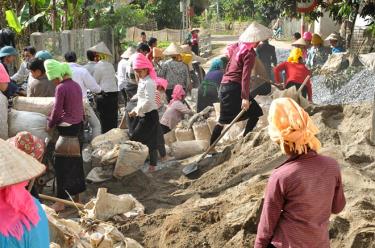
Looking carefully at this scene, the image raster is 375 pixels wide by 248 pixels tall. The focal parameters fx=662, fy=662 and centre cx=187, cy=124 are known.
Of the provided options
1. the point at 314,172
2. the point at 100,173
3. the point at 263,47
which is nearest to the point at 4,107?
the point at 100,173

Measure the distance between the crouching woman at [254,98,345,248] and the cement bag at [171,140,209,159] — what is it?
5.73 meters

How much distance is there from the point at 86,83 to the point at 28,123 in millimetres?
2056

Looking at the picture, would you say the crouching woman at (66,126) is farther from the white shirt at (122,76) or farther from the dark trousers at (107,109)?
the white shirt at (122,76)

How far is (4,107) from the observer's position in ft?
23.0

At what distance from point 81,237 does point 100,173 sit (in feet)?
9.88

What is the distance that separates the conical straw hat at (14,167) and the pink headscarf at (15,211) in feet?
0.14

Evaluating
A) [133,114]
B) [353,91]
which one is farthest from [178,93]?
[353,91]

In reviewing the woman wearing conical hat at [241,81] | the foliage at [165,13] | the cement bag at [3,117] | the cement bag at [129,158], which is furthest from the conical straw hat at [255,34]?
the foliage at [165,13]

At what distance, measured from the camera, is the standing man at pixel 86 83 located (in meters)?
9.13

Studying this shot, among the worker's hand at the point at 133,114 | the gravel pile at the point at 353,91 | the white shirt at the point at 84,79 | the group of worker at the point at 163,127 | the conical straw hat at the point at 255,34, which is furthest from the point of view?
the gravel pile at the point at 353,91

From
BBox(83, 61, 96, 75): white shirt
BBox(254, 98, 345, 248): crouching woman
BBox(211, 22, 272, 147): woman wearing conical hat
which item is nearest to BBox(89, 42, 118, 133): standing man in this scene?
BBox(83, 61, 96, 75): white shirt

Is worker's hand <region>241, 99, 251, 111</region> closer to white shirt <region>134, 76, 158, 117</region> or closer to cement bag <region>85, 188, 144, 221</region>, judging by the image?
white shirt <region>134, 76, 158, 117</region>

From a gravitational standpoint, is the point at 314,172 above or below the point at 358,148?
above

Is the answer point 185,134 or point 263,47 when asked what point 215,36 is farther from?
point 185,134
